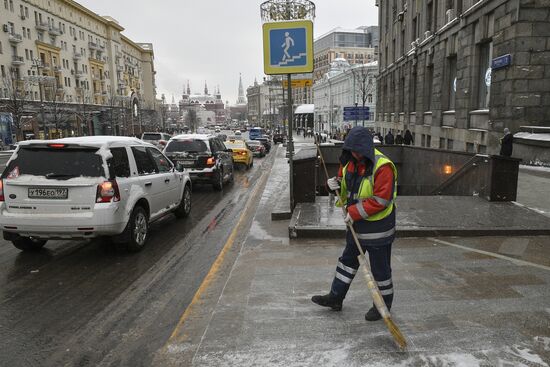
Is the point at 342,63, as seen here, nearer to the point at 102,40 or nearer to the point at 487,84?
the point at 102,40

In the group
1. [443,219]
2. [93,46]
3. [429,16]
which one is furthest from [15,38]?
[443,219]

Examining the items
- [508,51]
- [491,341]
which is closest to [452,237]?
[491,341]

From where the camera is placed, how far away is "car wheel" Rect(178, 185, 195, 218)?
9000mm

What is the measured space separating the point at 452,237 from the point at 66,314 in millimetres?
5429

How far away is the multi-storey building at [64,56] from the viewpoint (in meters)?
50.5

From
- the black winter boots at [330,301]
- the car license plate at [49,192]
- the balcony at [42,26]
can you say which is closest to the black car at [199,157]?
the car license plate at [49,192]

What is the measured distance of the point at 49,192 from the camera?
19.1ft

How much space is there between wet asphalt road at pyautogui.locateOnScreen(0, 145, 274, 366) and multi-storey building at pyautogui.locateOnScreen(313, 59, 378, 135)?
5589 cm

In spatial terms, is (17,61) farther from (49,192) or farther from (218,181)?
(49,192)

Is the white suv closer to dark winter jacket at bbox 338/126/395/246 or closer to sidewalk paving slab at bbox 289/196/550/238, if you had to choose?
sidewalk paving slab at bbox 289/196/550/238

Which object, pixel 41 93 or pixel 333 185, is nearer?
pixel 333 185

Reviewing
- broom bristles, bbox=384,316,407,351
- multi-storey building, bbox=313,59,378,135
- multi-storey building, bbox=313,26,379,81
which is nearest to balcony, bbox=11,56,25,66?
multi-storey building, bbox=313,59,378,135

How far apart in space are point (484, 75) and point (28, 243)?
63.9ft

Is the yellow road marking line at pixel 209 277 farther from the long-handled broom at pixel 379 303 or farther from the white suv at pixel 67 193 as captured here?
the long-handled broom at pixel 379 303
